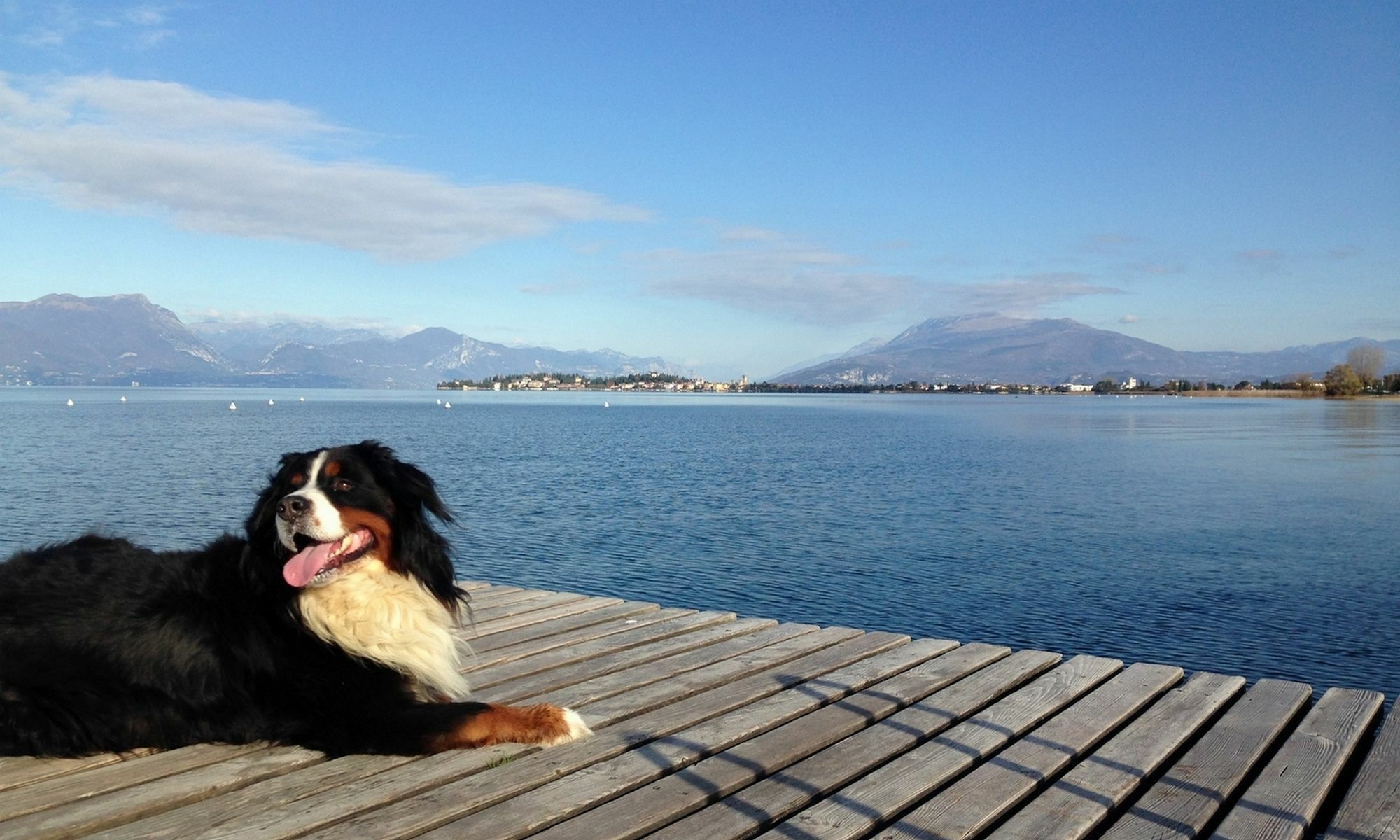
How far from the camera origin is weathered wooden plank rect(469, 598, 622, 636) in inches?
269

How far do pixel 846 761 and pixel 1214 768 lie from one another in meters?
1.73

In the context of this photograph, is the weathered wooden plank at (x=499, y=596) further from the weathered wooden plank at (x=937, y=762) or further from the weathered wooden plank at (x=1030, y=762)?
the weathered wooden plank at (x=1030, y=762)

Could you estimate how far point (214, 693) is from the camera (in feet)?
14.0

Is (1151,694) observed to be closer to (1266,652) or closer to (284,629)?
(284,629)

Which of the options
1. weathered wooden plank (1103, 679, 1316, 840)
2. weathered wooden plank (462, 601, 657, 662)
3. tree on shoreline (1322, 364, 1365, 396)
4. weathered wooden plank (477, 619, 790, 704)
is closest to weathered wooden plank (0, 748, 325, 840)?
weathered wooden plank (477, 619, 790, 704)

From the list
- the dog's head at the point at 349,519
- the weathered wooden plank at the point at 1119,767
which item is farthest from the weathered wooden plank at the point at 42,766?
the weathered wooden plank at the point at 1119,767

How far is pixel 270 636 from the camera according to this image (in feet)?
14.3

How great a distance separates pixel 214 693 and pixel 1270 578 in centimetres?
1928

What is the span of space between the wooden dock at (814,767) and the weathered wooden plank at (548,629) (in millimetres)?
203

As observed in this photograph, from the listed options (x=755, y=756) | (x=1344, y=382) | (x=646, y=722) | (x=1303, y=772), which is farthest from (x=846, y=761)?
(x=1344, y=382)

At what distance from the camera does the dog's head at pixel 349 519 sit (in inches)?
172

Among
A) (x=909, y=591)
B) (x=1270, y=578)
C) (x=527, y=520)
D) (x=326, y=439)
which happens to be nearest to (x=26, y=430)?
(x=326, y=439)

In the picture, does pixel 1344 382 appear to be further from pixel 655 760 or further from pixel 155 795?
pixel 155 795

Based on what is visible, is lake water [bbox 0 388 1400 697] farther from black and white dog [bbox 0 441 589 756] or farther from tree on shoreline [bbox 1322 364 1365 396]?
tree on shoreline [bbox 1322 364 1365 396]
